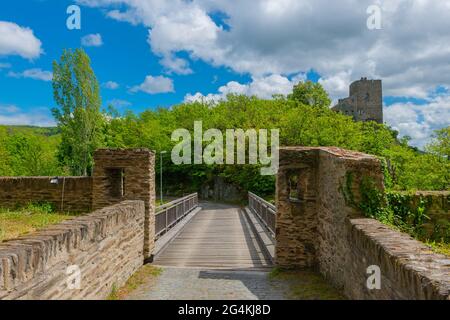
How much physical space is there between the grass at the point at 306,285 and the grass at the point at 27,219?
197 inches

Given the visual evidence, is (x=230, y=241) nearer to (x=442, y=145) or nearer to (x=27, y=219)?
(x=27, y=219)

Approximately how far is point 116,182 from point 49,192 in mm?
4914

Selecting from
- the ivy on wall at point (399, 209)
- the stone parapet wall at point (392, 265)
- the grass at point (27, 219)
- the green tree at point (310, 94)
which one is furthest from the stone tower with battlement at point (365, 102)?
the stone parapet wall at point (392, 265)

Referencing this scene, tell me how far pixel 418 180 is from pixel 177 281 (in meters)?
22.6

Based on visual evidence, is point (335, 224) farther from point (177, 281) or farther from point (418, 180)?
point (418, 180)

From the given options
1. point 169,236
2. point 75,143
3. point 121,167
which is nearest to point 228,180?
point 75,143

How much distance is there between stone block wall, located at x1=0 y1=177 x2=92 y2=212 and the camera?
44.6 ft

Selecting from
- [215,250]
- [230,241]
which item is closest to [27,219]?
[215,250]

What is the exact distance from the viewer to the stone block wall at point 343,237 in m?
3.94

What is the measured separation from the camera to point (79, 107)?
35875 mm

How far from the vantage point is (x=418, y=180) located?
2611 cm

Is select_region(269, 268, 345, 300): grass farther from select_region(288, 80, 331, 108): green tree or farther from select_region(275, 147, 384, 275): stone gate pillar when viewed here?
select_region(288, 80, 331, 108): green tree

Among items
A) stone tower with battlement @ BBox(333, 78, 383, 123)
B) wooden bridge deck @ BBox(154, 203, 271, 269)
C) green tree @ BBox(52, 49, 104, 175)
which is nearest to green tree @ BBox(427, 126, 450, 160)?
wooden bridge deck @ BBox(154, 203, 271, 269)

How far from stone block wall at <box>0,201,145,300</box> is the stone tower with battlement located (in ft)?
244
